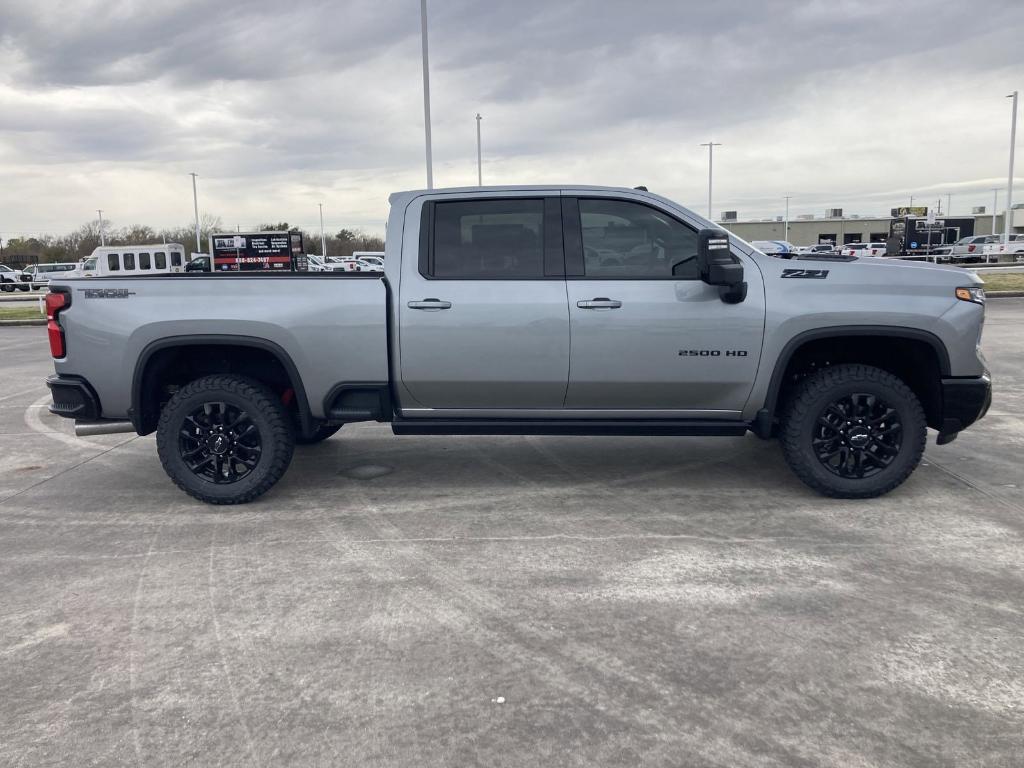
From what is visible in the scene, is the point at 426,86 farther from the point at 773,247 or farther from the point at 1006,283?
the point at 1006,283

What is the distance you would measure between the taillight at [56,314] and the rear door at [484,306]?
85.6 inches

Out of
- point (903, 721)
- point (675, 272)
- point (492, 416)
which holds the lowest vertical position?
point (903, 721)

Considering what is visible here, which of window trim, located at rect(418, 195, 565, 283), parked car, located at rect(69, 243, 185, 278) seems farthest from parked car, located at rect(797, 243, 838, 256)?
parked car, located at rect(69, 243, 185, 278)

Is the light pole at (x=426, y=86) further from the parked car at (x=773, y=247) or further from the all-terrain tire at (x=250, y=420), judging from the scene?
the all-terrain tire at (x=250, y=420)

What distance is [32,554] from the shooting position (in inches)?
184

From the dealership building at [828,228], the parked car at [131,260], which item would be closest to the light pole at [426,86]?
the parked car at [131,260]

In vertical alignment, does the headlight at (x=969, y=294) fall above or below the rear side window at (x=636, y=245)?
below

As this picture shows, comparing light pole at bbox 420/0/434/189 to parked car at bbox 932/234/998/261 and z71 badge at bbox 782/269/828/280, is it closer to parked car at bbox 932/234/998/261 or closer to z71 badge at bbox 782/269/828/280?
z71 badge at bbox 782/269/828/280

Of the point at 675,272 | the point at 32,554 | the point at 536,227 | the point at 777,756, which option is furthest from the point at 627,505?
the point at 32,554

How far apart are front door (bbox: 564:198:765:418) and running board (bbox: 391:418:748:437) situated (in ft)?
0.34

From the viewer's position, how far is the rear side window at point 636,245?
5.28 m

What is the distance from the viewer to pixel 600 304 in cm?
518

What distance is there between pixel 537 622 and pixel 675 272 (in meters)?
2.53

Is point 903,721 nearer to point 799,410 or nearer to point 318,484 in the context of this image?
point 799,410
